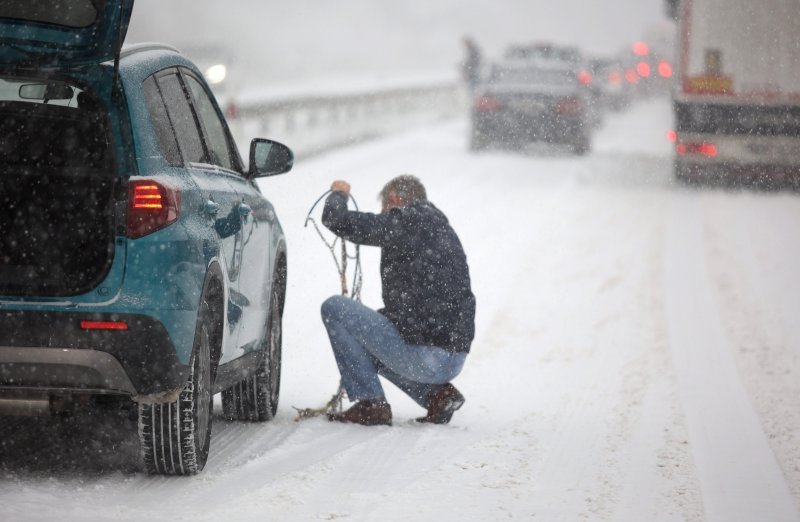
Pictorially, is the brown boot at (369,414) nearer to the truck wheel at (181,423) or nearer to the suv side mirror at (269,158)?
the suv side mirror at (269,158)

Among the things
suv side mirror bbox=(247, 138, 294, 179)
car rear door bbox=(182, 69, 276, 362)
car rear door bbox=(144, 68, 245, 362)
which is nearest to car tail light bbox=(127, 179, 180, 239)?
car rear door bbox=(144, 68, 245, 362)

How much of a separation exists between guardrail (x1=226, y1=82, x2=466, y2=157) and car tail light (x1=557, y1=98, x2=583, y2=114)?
13.9ft

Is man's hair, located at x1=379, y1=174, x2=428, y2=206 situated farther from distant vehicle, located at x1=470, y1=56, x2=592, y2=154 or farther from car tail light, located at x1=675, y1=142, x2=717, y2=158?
distant vehicle, located at x1=470, y1=56, x2=592, y2=154

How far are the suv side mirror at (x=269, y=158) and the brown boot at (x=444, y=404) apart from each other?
1465mm

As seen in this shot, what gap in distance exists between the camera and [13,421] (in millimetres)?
6695

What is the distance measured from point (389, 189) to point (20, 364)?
2.59m

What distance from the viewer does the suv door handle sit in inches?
220

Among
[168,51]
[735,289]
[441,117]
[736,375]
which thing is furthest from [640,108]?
[168,51]

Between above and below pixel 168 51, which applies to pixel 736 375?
below

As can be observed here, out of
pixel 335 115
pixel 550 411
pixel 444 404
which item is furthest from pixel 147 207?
pixel 335 115

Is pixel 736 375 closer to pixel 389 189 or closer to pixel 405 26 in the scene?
pixel 389 189

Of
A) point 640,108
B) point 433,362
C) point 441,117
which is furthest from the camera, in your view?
point 640,108

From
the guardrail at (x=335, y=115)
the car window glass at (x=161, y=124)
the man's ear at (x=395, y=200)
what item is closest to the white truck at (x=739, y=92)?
the guardrail at (x=335, y=115)

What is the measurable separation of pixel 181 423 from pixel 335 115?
2345 centimetres
